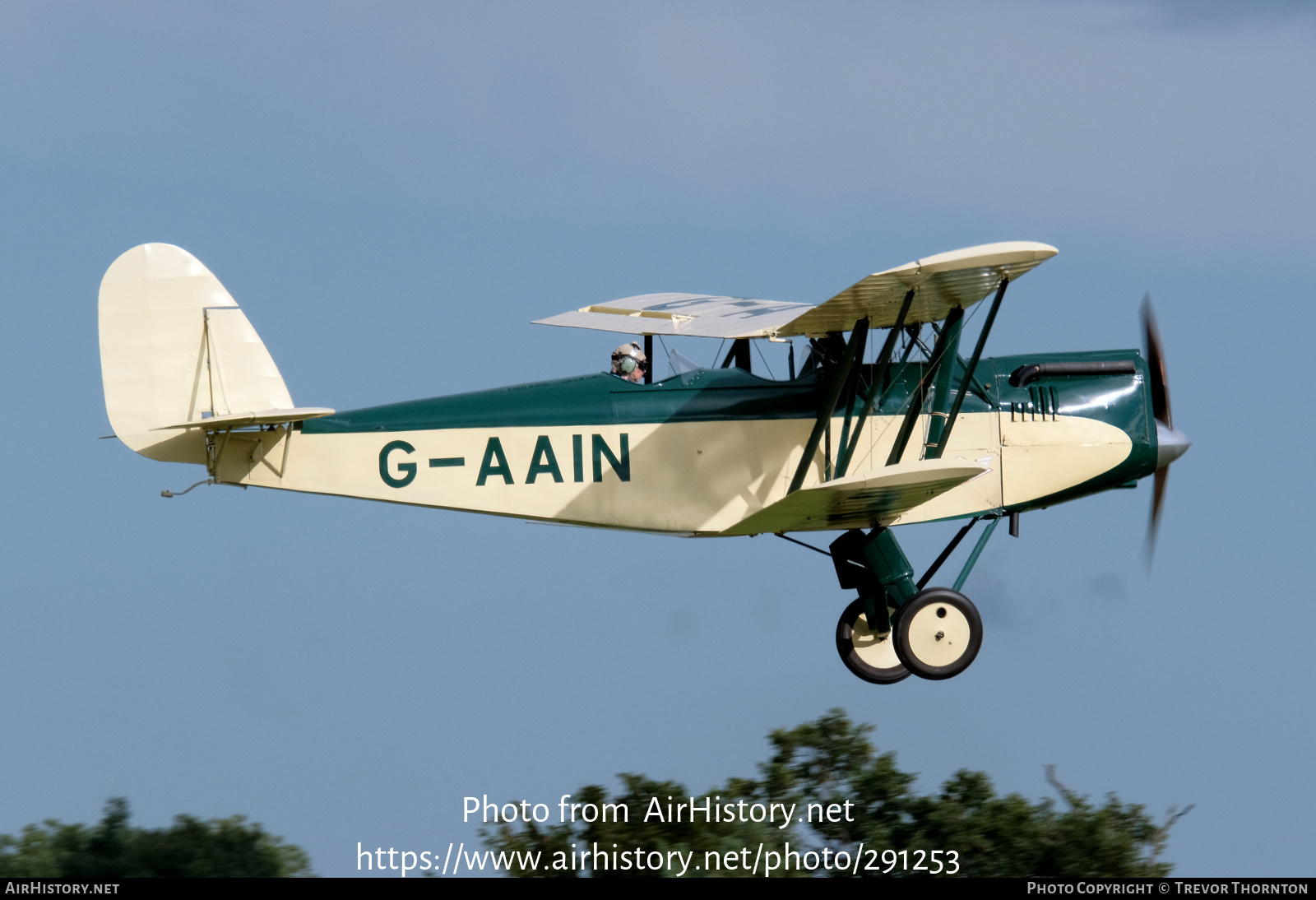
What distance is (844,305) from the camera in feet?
31.3

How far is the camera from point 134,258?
10266mm

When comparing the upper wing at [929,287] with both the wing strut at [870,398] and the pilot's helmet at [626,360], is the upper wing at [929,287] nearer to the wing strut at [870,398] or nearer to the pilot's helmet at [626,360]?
the wing strut at [870,398]

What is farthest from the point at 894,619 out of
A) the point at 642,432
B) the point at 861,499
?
the point at 642,432

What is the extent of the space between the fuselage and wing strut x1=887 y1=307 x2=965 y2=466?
199 mm

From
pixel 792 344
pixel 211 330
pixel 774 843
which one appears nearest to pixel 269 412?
pixel 211 330

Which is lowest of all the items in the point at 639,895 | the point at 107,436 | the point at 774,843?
the point at 639,895

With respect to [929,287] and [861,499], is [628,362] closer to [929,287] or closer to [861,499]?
[861,499]

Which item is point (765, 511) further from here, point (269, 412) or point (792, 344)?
point (269, 412)

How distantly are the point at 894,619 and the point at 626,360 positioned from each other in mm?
2521

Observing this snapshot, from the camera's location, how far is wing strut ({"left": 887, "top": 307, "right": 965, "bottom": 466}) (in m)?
9.82

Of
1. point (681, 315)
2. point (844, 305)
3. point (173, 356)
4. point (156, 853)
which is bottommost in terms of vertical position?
point (156, 853)

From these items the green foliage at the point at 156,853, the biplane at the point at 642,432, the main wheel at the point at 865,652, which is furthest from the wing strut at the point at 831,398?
the green foliage at the point at 156,853

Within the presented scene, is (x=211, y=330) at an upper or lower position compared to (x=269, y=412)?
upper

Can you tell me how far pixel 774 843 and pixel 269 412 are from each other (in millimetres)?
5631
